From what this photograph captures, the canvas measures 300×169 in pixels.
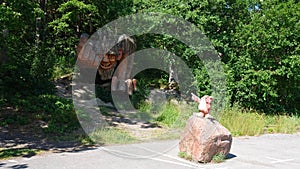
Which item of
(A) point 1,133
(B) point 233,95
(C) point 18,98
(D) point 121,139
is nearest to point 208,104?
(D) point 121,139

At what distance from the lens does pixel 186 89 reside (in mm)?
11867

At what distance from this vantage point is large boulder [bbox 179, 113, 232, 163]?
570 cm

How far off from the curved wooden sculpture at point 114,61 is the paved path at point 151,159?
176 inches

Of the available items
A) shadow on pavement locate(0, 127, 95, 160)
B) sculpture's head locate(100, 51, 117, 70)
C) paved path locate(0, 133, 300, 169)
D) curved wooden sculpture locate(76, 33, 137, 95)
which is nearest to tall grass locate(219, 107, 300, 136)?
paved path locate(0, 133, 300, 169)

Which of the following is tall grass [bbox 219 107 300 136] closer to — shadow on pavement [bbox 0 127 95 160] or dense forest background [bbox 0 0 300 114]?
dense forest background [bbox 0 0 300 114]

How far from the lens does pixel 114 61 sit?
1145 centimetres

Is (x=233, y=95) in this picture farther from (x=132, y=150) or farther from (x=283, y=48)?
(x=132, y=150)

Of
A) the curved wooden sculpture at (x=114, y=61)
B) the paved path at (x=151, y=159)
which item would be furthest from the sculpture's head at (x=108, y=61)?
the paved path at (x=151, y=159)

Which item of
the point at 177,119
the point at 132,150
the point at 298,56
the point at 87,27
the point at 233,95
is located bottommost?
the point at 132,150

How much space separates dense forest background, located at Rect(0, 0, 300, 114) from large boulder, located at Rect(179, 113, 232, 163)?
5.05 meters

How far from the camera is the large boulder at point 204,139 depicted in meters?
5.70

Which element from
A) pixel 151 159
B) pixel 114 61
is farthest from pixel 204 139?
pixel 114 61

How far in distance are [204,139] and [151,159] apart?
3.52ft

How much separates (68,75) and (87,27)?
265 centimetres
